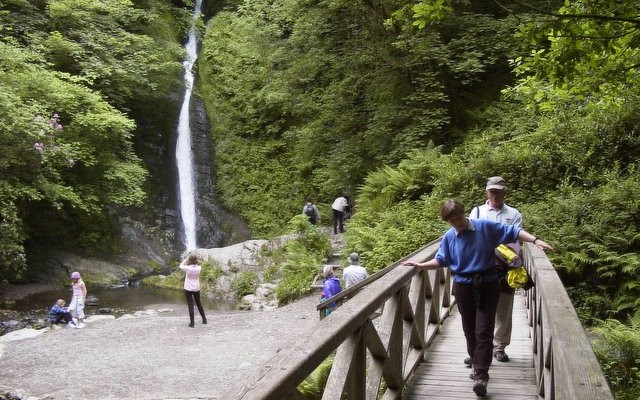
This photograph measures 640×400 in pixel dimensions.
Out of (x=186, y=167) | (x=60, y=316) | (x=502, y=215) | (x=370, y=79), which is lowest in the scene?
(x=60, y=316)

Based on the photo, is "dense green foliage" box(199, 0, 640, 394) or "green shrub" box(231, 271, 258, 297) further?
"green shrub" box(231, 271, 258, 297)

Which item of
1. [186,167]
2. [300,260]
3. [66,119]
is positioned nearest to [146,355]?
[300,260]

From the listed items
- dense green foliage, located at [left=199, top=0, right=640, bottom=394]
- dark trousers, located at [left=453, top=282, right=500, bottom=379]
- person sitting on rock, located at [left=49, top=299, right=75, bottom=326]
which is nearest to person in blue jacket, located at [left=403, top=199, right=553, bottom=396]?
dark trousers, located at [left=453, top=282, right=500, bottom=379]

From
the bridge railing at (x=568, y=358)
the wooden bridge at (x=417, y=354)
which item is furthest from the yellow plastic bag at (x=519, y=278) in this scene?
the bridge railing at (x=568, y=358)

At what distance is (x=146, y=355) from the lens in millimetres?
9852

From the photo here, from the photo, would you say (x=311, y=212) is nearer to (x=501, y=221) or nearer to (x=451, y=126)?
(x=451, y=126)

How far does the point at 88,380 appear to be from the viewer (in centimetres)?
844

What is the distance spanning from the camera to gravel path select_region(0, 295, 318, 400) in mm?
8055

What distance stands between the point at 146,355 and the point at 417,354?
6.55 m

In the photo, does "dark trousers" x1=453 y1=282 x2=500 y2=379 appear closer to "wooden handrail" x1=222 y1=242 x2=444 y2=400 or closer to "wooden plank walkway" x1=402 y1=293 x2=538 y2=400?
"wooden plank walkway" x1=402 y1=293 x2=538 y2=400

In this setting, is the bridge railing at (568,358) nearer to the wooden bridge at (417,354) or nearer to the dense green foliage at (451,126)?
the wooden bridge at (417,354)

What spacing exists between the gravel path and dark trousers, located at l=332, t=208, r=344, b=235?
6.00m

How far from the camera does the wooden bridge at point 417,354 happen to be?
216 centimetres

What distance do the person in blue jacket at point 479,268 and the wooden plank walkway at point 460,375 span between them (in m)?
0.24
